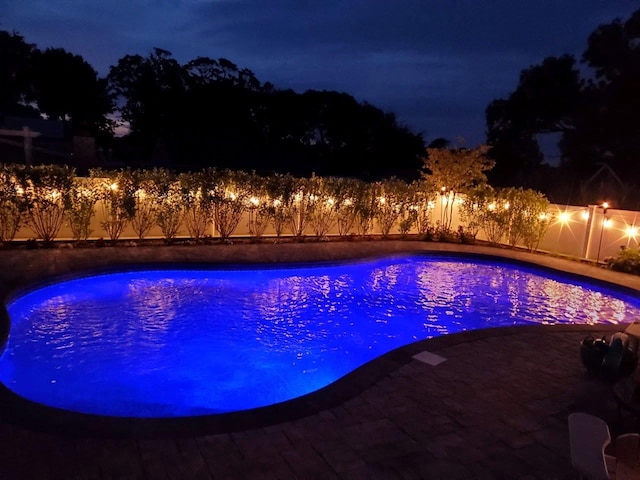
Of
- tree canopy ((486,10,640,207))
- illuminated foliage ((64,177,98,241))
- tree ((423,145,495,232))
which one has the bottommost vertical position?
illuminated foliage ((64,177,98,241))

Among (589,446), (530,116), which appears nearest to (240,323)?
(589,446)

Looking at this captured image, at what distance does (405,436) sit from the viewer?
11.8ft

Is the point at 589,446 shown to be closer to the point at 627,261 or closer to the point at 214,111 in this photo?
the point at 627,261

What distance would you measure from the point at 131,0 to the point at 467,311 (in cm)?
3752

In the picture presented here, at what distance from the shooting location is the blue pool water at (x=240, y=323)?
5.69m

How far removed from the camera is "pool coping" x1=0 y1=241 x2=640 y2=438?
140 inches

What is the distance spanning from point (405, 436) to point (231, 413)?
1407 mm

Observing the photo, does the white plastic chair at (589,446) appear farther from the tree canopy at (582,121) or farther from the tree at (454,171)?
the tree canopy at (582,121)

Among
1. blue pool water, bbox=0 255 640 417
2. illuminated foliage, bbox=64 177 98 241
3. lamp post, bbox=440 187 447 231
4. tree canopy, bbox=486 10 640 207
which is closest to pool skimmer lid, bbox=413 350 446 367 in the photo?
blue pool water, bbox=0 255 640 417

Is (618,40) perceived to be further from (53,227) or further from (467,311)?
(53,227)

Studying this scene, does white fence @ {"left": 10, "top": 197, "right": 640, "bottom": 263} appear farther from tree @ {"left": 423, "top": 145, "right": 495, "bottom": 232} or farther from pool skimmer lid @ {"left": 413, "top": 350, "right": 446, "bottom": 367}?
pool skimmer lid @ {"left": 413, "top": 350, "right": 446, "bottom": 367}

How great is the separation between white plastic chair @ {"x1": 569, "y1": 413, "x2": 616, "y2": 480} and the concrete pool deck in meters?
0.77

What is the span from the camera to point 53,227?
11086 millimetres

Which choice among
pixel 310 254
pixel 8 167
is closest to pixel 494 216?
pixel 310 254
